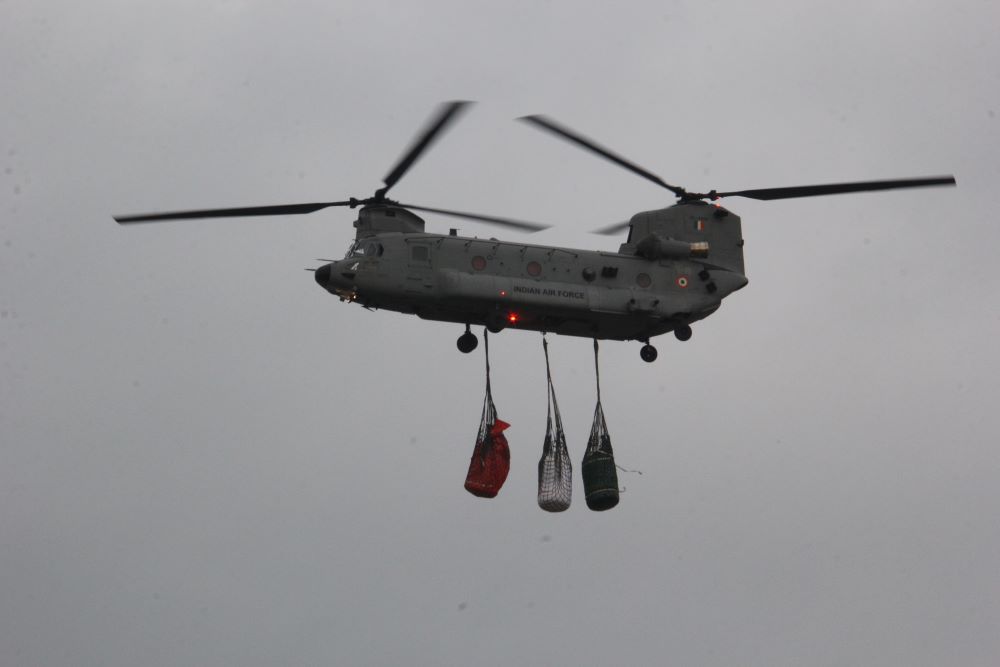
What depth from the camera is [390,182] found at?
3006cm

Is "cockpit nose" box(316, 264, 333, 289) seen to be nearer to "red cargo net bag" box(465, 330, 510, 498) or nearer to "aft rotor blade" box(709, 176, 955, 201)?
"red cargo net bag" box(465, 330, 510, 498)

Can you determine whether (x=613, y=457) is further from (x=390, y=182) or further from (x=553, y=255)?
(x=390, y=182)

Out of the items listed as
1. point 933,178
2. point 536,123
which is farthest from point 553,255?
point 933,178

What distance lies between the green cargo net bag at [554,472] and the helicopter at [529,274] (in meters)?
1.71

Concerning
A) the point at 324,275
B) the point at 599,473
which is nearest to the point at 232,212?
the point at 324,275

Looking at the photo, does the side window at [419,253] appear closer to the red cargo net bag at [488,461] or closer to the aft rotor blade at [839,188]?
the red cargo net bag at [488,461]

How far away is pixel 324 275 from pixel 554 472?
20.9 ft

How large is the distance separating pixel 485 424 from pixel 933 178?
10653 millimetres

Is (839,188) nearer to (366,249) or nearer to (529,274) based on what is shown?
(529,274)

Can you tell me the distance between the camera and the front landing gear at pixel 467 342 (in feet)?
100

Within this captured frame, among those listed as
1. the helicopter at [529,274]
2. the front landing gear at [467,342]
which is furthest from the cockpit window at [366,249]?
the front landing gear at [467,342]

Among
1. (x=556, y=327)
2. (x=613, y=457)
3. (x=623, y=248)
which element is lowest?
(x=613, y=457)

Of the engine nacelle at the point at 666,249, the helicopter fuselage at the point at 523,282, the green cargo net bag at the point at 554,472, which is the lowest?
the green cargo net bag at the point at 554,472

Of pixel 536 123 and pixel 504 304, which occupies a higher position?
pixel 536 123
